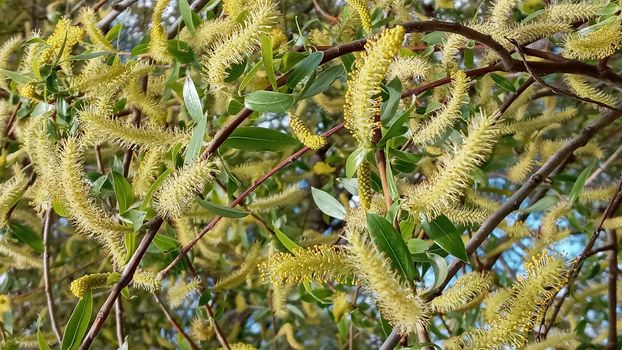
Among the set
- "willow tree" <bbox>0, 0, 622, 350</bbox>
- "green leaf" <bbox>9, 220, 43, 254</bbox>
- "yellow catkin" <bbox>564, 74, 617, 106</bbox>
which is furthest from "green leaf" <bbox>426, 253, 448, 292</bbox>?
"green leaf" <bbox>9, 220, 43, 254</bbox>

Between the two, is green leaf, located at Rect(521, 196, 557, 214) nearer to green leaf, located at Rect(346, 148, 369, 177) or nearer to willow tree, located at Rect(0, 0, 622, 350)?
willow tree, located at Rect(0, 0, 622, 350)

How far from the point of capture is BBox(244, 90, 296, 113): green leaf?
755mm

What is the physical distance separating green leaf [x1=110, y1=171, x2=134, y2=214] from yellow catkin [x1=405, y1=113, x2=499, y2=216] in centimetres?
34

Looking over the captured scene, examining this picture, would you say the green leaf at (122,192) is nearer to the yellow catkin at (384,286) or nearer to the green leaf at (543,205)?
the yellow catkin at (384,286)

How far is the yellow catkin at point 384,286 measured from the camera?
51cm

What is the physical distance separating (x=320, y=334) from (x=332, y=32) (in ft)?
5.52

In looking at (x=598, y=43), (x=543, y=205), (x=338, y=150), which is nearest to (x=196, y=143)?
(x=598, y=43)

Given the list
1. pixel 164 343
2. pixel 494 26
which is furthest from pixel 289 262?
pixel 164 343

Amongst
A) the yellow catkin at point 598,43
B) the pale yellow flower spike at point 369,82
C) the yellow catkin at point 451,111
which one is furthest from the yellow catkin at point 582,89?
the pale yellow flower spike at point 369,82

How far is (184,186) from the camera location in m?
0.68

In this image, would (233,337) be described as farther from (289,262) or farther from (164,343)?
(289,262)

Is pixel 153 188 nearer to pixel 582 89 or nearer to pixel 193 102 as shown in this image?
pixel 193 102

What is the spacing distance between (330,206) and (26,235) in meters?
0.70

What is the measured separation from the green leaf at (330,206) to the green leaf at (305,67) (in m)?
0.12
